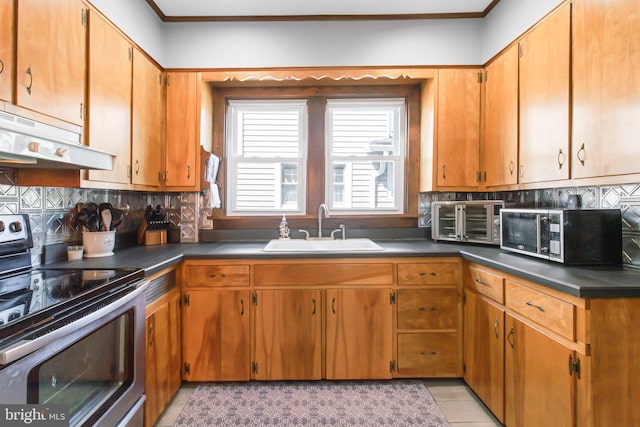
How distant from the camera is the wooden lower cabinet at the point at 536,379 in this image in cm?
129

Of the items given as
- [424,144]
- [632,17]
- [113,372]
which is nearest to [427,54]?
[424,144]

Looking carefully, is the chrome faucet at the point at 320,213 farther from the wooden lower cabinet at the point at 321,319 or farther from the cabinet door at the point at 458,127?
the cabinet door at the point at 458,127

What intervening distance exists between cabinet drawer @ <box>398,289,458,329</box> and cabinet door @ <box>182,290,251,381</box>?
106 centimetres

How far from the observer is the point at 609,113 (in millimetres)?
1415

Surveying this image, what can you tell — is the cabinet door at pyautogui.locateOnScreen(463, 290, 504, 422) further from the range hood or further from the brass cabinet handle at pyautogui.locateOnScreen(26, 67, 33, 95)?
the brass cabinet handle at pyautogui.locateOnScreen(26, 67, 33, 95)

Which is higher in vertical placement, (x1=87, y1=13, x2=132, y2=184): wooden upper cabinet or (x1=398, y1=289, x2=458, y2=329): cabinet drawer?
(x1=87, y1=13, x2=132, y2=184): wooden upper cabinet

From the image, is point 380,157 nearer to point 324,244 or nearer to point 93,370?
point 324,244

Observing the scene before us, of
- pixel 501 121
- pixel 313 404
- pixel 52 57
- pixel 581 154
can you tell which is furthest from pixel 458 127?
pixel 52 57

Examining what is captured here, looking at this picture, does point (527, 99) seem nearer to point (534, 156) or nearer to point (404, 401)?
point (534, 156)

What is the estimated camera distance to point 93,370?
4.01ft

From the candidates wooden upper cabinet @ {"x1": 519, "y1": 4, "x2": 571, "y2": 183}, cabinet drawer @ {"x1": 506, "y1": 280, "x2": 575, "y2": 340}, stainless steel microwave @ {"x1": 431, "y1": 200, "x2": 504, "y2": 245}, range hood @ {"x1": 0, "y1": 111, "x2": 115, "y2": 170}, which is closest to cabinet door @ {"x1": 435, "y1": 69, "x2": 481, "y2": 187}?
stainless steel microwave @ {"x1": 431, "y1": 200, "x2": 504, "y2": 245}

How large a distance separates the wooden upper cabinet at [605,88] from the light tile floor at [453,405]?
4.78 ft

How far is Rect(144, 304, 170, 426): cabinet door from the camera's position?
66.1 inches

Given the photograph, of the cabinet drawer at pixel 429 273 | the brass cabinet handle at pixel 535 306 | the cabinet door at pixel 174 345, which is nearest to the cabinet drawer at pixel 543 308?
the brass cabinet handle at pixel 535 306
